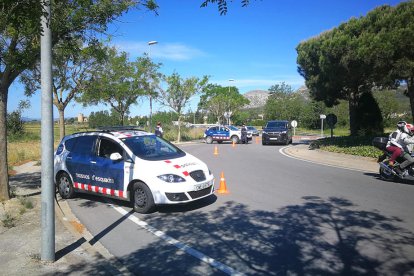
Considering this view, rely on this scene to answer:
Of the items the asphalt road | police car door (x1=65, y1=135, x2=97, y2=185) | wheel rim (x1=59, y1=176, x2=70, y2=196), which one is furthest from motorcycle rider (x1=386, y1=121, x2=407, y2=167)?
wheel rim (x1=59, y1=176, x2=70, y2=196)

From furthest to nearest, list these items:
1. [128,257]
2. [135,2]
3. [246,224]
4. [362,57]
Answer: [362,57] < [135,2] < [246,224] < [128,257]

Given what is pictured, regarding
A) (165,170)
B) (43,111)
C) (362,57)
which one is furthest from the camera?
(362,57)

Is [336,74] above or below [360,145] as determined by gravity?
above

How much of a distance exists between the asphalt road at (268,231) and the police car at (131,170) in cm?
37

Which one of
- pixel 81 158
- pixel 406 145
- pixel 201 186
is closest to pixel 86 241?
pixel 201 186

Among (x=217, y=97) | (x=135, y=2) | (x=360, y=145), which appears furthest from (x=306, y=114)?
(x=135, y=2)

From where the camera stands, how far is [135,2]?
29.1ft

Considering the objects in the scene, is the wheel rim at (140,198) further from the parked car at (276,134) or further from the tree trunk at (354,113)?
the parked car at (276,134)

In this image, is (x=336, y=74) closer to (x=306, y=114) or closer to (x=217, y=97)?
(x=217, y=97)

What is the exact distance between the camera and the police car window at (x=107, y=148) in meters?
8.37

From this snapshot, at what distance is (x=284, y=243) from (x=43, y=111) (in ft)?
12.7

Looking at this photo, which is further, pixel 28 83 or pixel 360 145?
pixel 360 145

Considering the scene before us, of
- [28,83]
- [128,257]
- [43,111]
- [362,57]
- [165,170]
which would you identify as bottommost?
[128,257]

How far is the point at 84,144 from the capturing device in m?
9.04
